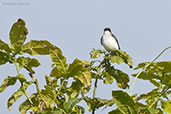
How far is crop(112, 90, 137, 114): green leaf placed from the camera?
5.66ft

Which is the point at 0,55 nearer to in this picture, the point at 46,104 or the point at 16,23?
the point at 16,23

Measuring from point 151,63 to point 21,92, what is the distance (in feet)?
2.93

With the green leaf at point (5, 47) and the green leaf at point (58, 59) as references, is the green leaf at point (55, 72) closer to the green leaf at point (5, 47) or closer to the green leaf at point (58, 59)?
the green leaf at point (58, 59)

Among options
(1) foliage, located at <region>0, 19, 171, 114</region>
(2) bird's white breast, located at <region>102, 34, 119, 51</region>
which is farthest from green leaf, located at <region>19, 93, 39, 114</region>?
(2) bird's white breast, located at <region>102, 34, 119, 51</region>

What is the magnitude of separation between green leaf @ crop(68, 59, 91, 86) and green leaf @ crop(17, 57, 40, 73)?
24 cm

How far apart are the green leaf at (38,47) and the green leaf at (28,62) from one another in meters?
0.05

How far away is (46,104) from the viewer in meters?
1.89

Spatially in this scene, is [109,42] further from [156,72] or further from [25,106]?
[25,106]

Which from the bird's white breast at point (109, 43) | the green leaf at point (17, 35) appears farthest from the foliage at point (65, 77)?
the bird's white breast at point (109, 43)

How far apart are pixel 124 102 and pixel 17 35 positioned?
2.85ft

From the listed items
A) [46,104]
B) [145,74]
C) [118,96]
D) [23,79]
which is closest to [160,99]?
[145,74]

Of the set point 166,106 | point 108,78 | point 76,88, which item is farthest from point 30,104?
point 166,106

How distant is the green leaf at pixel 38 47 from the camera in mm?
2031

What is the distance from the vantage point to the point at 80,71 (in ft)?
6.77
